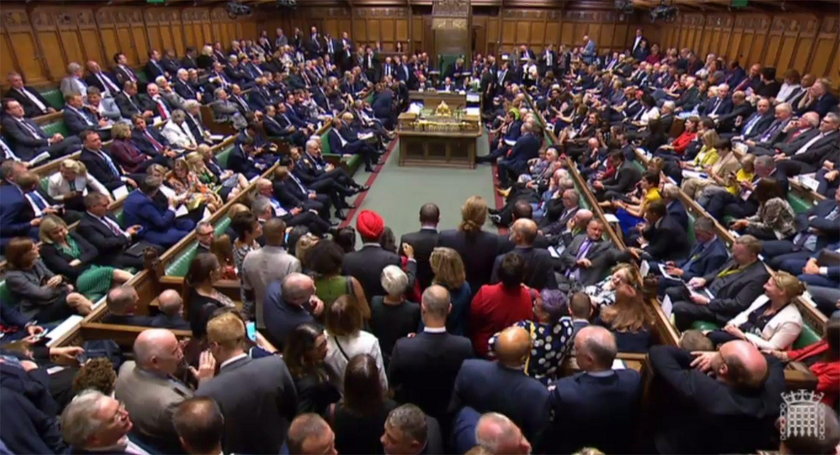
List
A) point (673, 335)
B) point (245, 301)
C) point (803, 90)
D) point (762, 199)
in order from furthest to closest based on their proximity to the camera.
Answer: point (803, 90)
point (762, 199)
point (245, 301)
point (673, 335)

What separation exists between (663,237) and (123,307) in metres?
4.16

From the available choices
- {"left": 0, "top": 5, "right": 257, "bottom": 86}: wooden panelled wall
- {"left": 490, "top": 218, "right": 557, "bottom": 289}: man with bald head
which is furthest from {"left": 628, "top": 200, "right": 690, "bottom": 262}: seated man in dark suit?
{"left": 0, "top": 5, "right": 257, "bottom": 86}: wooden panelled wall

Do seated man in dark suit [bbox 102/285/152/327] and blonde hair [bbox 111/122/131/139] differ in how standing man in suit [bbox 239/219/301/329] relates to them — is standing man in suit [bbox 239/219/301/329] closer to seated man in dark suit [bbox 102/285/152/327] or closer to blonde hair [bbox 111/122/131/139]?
seated man in dark suit [bbox 102/285/152/327]

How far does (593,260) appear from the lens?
420 cm

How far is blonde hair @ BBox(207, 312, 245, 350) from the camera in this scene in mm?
2141

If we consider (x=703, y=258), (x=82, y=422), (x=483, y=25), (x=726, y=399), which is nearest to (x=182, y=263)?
(x=82, y=422)

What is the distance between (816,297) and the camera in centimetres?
360

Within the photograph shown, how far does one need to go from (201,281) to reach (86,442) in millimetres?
1258

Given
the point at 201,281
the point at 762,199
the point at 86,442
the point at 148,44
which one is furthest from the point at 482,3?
the point at 86,442

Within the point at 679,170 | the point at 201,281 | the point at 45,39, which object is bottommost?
the point at 679,170

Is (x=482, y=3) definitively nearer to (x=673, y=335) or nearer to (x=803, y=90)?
(x=803, y=90)

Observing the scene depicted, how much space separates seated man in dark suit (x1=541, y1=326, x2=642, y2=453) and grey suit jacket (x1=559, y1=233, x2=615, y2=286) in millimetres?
2000

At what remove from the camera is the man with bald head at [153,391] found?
2.06 metres

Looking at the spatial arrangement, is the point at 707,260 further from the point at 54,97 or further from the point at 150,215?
the point at 54,97
